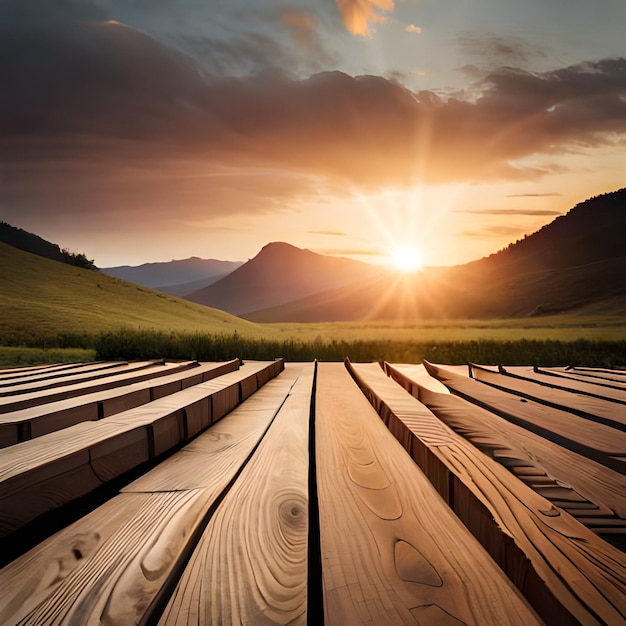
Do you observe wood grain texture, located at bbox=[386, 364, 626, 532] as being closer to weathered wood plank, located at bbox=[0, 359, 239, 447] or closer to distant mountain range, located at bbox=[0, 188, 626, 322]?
weathered wood plank, located at bbox=[0, 359, 239, 447]

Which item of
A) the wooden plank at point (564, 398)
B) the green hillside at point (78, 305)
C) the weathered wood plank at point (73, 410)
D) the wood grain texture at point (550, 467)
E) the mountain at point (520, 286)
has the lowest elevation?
the wood grain texture at point (550, 467)

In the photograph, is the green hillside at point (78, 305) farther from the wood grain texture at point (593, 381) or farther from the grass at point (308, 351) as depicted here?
→ the wood grain texture at point (593, 381)

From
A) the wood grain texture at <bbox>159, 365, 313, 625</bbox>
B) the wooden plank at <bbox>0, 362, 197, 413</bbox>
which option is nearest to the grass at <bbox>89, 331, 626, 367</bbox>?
the wooden plank at <bbox>0, 362, 197, 413</bbox>

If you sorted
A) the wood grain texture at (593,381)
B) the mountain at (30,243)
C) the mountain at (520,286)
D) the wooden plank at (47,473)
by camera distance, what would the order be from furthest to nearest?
the mountain at (520,286) < the mountain at (30,243) < the wood grain texture at (593,381) < the wooden plank at (47,473)

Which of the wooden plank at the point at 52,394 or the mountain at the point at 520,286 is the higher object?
the mountain at the point at 520,286

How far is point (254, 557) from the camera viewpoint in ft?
2.50

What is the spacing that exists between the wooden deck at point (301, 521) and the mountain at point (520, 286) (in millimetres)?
79964

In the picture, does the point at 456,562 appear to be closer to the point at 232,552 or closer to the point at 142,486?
the point at 232,552

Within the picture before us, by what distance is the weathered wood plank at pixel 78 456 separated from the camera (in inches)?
34.4

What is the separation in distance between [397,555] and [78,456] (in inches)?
31.5

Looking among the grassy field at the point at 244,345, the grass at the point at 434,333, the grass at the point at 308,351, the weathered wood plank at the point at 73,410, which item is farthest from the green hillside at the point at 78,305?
the weathered wood plank at the point at 73,410

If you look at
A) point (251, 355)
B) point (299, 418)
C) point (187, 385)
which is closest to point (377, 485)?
point (299, 418)

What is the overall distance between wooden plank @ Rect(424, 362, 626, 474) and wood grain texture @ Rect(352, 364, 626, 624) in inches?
17.5

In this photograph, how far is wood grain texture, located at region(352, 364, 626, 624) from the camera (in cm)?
61
